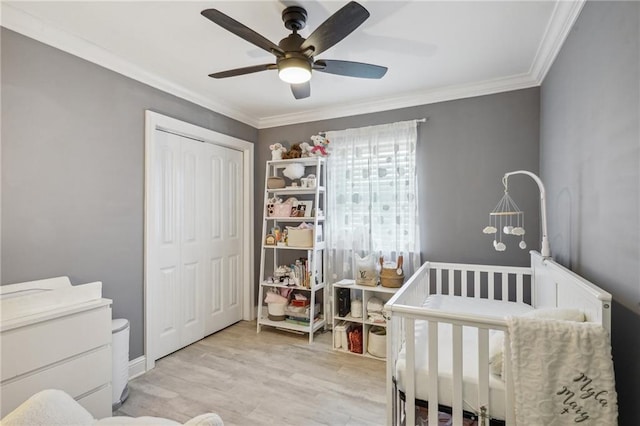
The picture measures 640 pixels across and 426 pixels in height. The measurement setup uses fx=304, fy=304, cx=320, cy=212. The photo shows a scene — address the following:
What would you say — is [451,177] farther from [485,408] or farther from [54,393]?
[54,393]

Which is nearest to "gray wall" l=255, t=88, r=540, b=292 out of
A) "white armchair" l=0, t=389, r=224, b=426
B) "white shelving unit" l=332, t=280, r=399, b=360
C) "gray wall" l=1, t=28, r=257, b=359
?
"white shelving unit" l=332, t=280, r=399, b=360

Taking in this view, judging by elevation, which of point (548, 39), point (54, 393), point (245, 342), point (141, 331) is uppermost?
point (548, 39)

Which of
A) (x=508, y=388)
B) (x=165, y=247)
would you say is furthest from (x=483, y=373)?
(x=165, y=247)

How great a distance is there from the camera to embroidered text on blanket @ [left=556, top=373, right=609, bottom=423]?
1.11 m

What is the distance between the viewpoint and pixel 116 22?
1854mm

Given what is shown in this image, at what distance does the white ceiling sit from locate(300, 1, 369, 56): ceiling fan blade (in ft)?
0.92

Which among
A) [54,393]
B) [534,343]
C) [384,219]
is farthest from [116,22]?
[534,343]

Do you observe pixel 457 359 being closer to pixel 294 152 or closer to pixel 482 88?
pixel 482 88

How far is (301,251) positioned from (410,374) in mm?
2246

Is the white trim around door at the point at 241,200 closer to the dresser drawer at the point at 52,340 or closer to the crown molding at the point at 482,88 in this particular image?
the crown molding at the point at 482,88

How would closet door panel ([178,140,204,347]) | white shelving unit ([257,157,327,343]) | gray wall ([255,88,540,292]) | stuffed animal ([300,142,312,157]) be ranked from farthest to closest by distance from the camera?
1. stuffed animal ([300,142,312,157])
2. white shelving unit ([257,157,327,343])
3. closet door panel ([178,140,204,347])
4. gray wall ([255,88,540,292])

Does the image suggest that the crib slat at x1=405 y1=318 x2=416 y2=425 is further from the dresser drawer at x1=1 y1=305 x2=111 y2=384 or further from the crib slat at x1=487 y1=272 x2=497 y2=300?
the dresser drawer at x1=1 y1=305 x2=111 y2=384

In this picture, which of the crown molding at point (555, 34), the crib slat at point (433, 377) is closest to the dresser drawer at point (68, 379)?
the crib slat at point (433, 377)

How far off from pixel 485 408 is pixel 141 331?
247 centimetres
